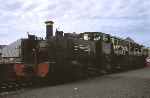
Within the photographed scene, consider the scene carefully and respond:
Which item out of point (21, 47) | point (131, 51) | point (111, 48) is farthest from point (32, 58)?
point (131, 51)

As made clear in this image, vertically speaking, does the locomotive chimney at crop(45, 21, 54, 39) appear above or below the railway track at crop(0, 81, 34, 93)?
above

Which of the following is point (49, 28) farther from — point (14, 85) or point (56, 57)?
point (14, 85)

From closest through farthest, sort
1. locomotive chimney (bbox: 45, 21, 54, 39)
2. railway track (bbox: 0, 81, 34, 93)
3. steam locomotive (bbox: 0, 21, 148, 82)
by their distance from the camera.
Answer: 1. railway track (bbox: 0, 81, 34, 93)
2. steam locomotive (bbox: 0, 21, 148, 82)
3. locomotive chimney (bbox: 45, 21, 54, 39)

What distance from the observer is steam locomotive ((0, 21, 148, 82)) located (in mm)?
16641

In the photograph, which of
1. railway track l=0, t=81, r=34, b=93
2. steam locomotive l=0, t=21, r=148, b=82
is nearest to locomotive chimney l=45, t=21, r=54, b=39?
steam locomotive l=0, t=21, r=148, b=82

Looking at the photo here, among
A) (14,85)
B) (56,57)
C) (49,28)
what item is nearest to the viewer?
(14,85)

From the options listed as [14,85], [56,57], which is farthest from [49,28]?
[14,85]

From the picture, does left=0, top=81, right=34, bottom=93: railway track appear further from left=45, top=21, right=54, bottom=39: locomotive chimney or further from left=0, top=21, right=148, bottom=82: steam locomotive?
left=45, top=21, right=54, bottom=39: locomotive chimney

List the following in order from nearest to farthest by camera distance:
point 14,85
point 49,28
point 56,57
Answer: point 14,85
point 56,57
point 49,28

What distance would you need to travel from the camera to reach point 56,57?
1802 centimetres

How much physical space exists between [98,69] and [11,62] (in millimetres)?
7118

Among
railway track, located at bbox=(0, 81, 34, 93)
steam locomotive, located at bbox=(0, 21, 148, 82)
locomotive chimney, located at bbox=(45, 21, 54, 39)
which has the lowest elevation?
railway track, located at bbox=(0, 81, 34, 93)

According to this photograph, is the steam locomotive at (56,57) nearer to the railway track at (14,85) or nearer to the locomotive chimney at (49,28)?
the locomotive chimney at (49,28)

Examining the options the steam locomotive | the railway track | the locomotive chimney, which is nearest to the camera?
the railway track
